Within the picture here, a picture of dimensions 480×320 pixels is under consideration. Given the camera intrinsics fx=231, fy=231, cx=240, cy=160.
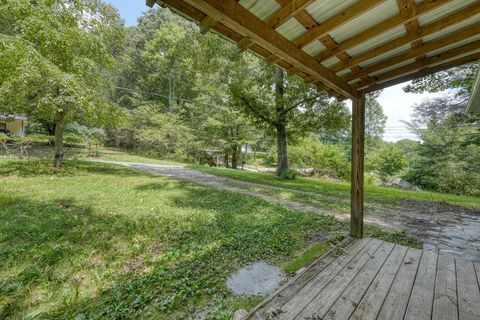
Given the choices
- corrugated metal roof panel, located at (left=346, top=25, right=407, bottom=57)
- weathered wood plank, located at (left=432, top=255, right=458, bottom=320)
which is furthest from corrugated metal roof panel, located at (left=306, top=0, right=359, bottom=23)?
weathered wood plank, located at (left=432, top=255, right=458, bottom=320)

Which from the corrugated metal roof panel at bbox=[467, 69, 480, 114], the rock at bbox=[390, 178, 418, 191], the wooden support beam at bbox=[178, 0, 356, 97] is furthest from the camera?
the rock at bbox=[390, 178, 418, 191]

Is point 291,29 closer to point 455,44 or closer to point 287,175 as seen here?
point 455,44

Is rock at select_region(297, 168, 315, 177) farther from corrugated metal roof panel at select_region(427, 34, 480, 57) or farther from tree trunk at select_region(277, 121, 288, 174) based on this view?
corrugated metal roof panel at select_region(427, 34, 480, 57)

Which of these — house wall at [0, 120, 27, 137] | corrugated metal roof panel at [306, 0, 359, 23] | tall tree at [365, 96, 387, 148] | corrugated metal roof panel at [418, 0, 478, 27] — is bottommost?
corrugated metal roof panel at [306, 0, 359, 23]

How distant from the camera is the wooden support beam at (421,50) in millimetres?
2159

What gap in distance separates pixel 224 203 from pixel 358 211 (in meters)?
3.32

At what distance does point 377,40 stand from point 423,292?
246cm

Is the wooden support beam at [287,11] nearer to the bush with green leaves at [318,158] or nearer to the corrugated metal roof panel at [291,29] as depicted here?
the corrugated metal roof panel at [291,29]

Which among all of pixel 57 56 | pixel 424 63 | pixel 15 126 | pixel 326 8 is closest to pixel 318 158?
pixel 424 63

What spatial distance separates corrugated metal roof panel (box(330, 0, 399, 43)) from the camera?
1.87 metres

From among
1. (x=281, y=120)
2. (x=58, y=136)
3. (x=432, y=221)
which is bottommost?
(x=432, y=221)

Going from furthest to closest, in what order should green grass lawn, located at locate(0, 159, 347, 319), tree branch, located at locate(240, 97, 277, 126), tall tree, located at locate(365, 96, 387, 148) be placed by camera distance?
tall tree, located at locate(365, 96, 387, 148)
tree branch, located at locate(240, 97, 277, 126)
green grass lawn, located at locate(0, 159, 347, 319)

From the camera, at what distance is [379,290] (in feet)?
7.10

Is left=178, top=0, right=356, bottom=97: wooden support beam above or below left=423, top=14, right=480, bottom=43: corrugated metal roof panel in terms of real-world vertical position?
below
